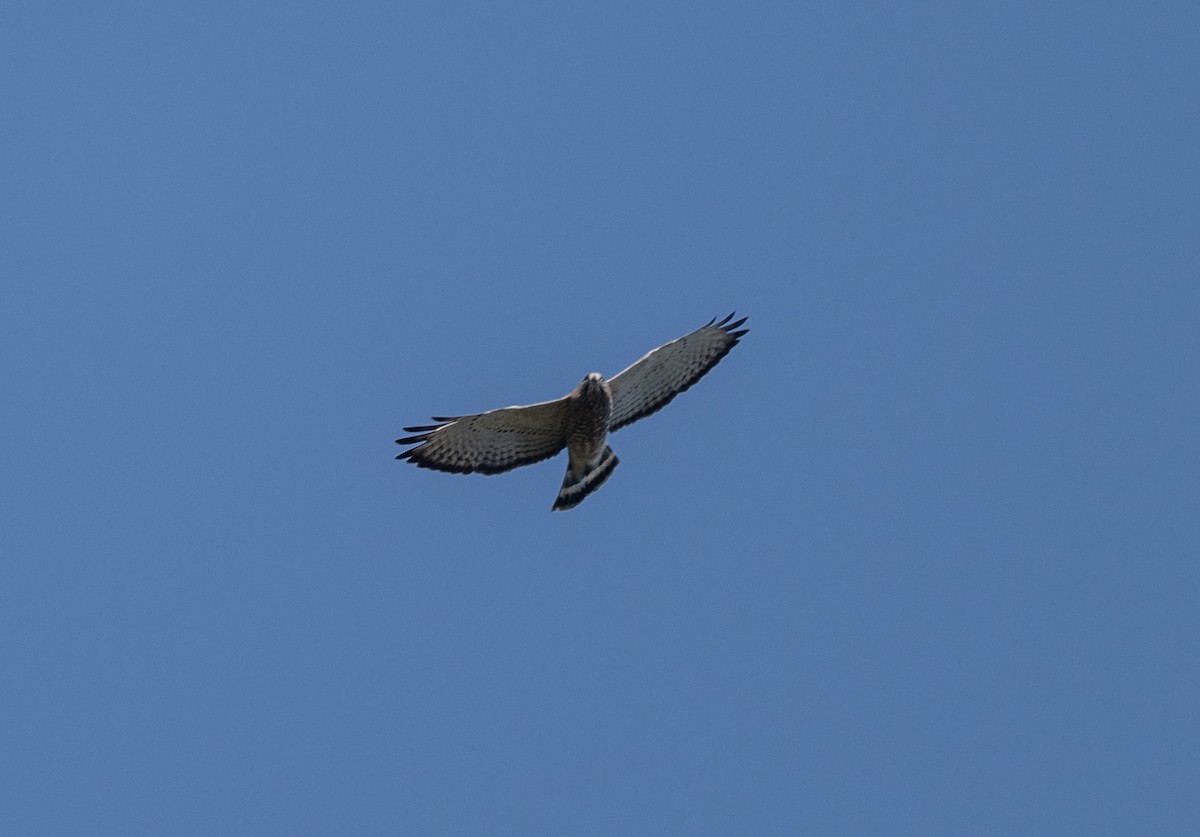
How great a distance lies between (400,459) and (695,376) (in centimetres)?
293

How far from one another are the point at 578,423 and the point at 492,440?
85cm

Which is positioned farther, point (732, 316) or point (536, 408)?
point (732, 316)

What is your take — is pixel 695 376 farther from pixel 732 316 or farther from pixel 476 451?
pixel 476 451

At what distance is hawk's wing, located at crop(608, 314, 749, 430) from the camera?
621 inches

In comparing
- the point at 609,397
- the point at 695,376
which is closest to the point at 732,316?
the point at 695,376

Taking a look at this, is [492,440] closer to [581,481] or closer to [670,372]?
[581,481]

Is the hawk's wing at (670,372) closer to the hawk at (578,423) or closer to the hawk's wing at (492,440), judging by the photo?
the hawk at (578,423)

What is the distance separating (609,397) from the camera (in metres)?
15.1

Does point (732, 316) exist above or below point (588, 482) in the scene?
above

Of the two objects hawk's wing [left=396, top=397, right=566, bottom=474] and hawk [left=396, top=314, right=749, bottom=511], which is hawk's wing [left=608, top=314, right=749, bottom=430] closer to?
hawk [left=396, top=314, right=749, bottom=511]

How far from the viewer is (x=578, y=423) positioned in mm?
15312

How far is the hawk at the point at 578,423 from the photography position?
15180mm

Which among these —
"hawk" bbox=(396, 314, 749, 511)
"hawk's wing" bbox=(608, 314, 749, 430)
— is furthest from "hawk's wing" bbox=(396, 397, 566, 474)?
"hawk's wing" bbox=(608, 314, 749, 430)

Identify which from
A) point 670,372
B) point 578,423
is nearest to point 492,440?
point 578,423
